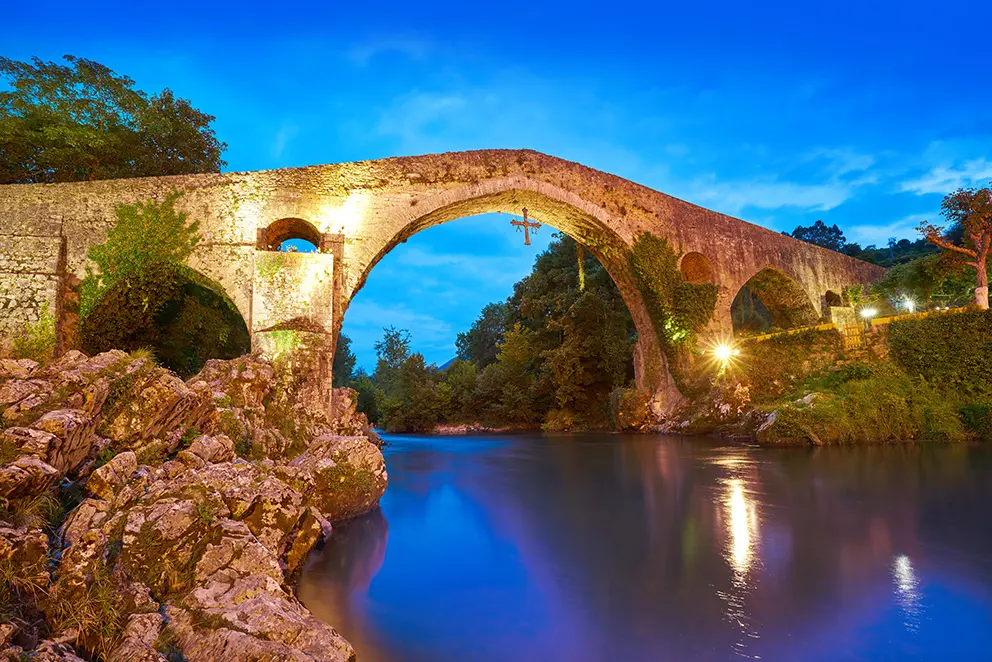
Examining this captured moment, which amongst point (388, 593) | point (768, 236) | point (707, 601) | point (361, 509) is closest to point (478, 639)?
point (388, 593)

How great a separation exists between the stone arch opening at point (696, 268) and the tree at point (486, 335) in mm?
19658

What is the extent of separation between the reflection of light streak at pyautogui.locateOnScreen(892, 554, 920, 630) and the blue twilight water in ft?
0.06

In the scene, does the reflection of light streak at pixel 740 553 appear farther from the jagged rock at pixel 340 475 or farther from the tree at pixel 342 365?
the tree at pixel 342 365

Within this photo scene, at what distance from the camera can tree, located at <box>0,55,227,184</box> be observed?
49.4ft

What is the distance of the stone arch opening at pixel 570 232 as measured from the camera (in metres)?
14.3

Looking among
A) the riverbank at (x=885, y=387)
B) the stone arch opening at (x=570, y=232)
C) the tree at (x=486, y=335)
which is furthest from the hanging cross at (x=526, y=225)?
the tree at (x=486, y=335)

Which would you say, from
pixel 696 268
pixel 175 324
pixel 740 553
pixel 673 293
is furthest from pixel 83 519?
pixel 696 268

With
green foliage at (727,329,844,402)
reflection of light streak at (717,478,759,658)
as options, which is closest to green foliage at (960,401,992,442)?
green foliage at (727,329,844,402)

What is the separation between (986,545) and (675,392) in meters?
13.9

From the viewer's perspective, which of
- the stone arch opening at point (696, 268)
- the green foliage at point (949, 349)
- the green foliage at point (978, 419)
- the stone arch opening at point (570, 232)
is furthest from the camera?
the stone arch opening at point (696, 268)

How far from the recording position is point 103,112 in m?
16.3

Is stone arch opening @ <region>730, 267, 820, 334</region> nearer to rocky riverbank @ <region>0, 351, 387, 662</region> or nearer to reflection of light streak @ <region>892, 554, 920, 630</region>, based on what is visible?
reflection of light streak @ <region>892, 554, 920, 630</region>

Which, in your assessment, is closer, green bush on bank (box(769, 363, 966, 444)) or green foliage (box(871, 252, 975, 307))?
green bush on bank (box(769, 363, 966, 444))

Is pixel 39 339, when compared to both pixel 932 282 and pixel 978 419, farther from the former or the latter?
pixel 932 282
